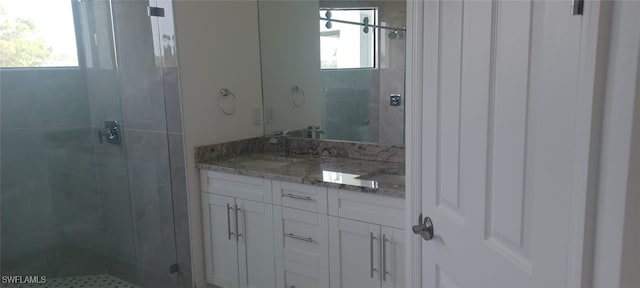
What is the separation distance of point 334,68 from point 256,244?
1127mm

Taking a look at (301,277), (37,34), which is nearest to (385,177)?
(301,277)

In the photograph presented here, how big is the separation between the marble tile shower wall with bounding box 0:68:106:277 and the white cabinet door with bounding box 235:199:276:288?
1.21m

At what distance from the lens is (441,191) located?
1287mm

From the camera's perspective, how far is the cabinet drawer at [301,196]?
7.22 ft

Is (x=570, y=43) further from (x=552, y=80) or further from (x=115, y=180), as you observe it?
(x=115, y=180)

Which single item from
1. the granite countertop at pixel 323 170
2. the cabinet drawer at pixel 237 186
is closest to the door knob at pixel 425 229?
the granite countertop at pixel 323 170

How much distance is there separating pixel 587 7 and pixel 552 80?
144 millimetres

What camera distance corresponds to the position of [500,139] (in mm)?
980

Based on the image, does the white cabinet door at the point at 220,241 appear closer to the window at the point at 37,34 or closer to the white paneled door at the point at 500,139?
the window at the point at 37,34

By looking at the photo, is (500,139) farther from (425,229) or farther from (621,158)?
(425,229)

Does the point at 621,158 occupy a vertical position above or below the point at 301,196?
above

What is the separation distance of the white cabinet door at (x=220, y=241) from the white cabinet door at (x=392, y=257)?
3.06 feet

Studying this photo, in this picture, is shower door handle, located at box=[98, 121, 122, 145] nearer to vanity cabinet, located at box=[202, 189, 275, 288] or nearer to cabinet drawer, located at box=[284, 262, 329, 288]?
vanity cabinet, located at box=[202, 189, 275, 288]

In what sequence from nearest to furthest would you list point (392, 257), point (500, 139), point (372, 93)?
point (500, 139)
point (392, 257)
point (372, 93)
